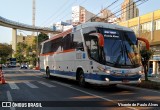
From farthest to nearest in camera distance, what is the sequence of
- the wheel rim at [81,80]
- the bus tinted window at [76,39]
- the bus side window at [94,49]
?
the bus tinted window at [76,39] < the wheel rim at [81,80] < the bus side window at [94,49]

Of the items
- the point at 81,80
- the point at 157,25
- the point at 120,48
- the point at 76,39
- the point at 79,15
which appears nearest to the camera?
the point at 120,48

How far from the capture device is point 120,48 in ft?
52.3

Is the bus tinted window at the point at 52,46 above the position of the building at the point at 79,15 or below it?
below

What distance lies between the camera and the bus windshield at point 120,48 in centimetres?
1562

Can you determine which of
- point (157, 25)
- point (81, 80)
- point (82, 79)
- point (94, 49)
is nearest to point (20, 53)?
point (157, 25)

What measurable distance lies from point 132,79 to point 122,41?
6.83 feet

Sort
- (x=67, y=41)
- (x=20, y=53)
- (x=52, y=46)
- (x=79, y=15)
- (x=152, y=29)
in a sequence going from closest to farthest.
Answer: (x=67, y=41) → (x=52, y=46) → (x=152, y=29) → (x=79, y=15) → (x=20, y=53)

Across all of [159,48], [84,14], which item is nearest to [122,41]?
[159,48]

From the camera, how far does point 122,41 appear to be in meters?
16.2

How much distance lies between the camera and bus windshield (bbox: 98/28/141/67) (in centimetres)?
1562

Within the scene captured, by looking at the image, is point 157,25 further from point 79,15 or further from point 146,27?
point 79,15

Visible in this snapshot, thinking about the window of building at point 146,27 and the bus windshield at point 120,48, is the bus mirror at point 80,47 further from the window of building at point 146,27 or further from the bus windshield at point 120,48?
the window of building at point 146,27

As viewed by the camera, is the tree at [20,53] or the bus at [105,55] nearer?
the bus at [105,55]

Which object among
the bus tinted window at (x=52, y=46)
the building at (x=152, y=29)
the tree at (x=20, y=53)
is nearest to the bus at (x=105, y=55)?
the bus tinted window at (x=52, y=46)
